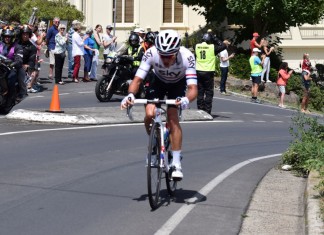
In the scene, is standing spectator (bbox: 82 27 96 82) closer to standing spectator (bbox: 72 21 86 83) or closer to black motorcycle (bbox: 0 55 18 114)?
standing spectator (bbox: 72 21 86 83)

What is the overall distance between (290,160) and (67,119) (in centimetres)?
589

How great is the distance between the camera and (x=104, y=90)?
22812 mm

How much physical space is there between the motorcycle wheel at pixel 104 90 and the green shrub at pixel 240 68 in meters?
12.7

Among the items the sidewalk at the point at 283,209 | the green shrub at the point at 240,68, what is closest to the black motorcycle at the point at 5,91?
the sidewalk at the point at 283,209

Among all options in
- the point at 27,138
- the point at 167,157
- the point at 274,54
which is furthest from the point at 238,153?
the point at 274,54

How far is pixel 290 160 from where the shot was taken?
1321 centimetres

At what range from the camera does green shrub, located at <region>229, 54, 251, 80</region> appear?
3490 cm

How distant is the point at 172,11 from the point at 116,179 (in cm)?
3645

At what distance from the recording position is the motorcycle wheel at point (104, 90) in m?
22.7

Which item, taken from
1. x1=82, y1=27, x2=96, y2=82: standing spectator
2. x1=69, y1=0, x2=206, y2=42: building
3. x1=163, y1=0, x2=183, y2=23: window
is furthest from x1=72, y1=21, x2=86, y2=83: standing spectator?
x1=163, y1=0, x2=183, y2=23: window

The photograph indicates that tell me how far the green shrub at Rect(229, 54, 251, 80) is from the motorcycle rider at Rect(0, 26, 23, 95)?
17.2 metres

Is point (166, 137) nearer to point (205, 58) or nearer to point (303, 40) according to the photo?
point (205, 58)

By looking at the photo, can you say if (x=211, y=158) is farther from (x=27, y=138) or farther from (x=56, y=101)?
(x=56, y=101)

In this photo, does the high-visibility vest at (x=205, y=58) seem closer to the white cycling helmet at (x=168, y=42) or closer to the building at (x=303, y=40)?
the white cycling helmet at (x=168, y=42)
